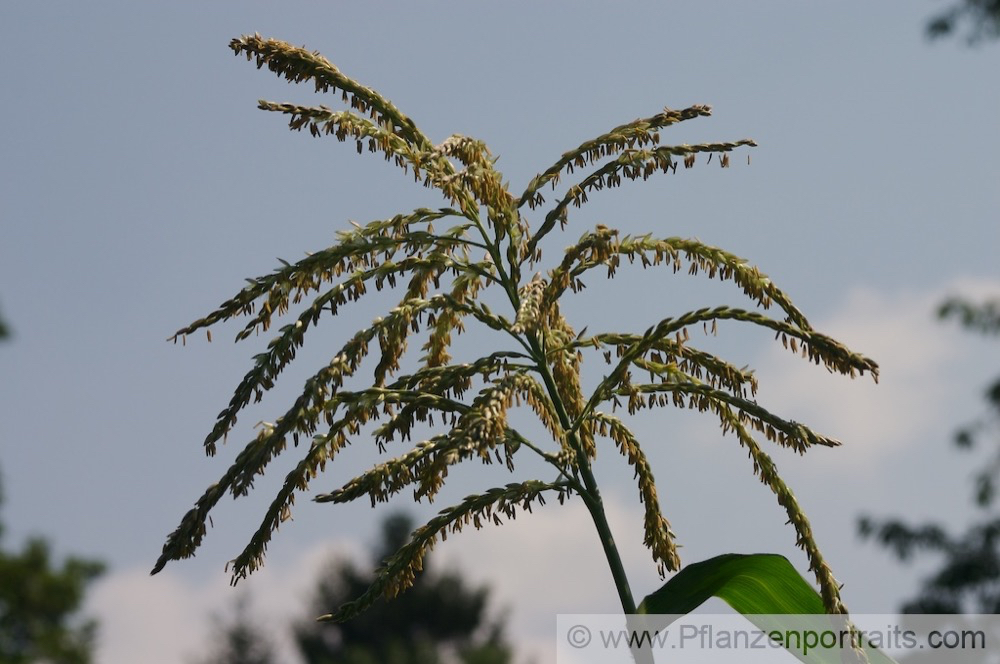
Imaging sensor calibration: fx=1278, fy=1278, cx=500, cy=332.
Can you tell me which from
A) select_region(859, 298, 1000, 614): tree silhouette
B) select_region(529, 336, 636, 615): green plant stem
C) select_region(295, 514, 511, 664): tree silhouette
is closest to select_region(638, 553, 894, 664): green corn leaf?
select_region(529, 336, 636, 615): green plant stem

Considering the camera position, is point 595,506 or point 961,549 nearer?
point 595,506

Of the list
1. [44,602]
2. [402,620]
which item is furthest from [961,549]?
[402,620]

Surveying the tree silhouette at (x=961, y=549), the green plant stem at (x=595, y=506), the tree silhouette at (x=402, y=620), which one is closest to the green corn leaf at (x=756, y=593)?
the green plant stem at (x=595, y=506)

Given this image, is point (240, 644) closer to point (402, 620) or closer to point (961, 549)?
point (402, 620)

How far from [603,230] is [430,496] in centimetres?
77

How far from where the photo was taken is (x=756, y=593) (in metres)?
3.37

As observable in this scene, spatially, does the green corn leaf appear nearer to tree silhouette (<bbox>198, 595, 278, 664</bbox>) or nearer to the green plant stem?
the green plant stem

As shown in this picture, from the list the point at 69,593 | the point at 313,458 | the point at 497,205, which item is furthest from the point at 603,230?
the point at 69,593

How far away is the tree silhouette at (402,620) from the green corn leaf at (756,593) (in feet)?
245

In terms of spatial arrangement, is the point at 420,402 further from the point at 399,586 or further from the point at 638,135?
the point at 638,135

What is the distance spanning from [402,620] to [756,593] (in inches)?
3146

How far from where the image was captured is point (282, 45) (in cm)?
340

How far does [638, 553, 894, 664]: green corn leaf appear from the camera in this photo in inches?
123

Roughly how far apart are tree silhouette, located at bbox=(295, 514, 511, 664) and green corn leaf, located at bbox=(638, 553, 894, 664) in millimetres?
74566
